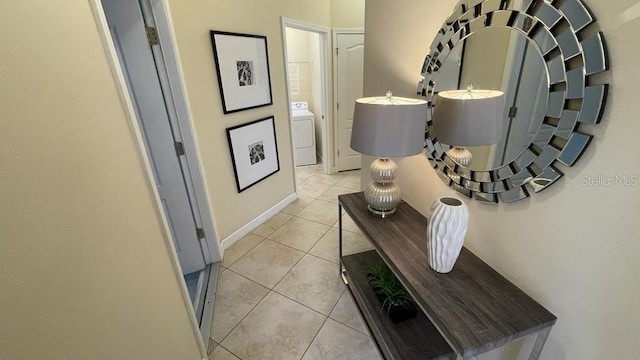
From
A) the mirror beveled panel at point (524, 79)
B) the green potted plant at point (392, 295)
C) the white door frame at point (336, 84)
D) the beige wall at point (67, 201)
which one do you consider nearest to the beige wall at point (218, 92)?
the white door frame at point (336, 84)

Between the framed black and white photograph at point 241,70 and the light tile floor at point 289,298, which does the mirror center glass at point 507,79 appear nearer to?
the light tile floor at point 289,298

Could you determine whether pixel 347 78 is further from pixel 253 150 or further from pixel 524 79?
pixel 524 79

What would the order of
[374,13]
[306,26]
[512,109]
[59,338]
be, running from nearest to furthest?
[59,338]
[512,109]
[374,13]
[306,26]

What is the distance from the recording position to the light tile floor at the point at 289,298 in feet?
5.33

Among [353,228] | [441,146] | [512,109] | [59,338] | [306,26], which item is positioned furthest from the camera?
[306,26]

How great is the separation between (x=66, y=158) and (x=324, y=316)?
64.3 inches

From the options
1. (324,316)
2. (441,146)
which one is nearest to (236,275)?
(324,316)

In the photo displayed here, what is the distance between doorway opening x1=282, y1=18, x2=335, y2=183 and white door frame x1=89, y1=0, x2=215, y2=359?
2.15 meters

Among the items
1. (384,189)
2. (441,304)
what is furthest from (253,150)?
(441,304)

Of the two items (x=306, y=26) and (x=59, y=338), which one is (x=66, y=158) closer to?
(x=59, y=338)

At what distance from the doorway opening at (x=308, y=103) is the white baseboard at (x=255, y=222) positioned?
1.07 metres

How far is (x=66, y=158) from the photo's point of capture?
75 cm

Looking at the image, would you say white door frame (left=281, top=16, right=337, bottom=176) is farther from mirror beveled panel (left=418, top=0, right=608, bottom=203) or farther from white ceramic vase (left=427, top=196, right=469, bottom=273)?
white ceramic vase (left=427, top=196, right=469, bottom=273)

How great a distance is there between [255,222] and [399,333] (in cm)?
186
